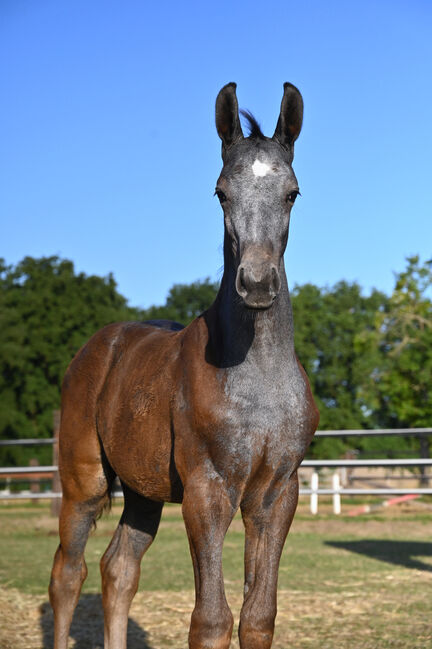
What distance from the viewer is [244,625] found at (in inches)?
130

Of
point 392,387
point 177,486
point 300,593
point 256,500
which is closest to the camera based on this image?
point 256,500

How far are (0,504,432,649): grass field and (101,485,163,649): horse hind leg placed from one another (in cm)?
100

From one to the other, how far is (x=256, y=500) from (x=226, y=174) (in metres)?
1.43

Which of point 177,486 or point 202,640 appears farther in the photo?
point 177,486

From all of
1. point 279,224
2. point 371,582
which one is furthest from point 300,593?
point 279,224

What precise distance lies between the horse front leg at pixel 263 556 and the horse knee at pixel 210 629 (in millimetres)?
163

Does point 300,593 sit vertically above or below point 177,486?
below

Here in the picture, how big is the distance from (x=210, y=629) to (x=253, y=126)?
220 centimetres

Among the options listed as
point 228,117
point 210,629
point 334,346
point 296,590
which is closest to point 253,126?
point 228,117

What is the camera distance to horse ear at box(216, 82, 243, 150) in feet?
11.2

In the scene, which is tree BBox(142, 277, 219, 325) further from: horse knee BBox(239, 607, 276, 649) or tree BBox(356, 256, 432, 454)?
horse knee BBox(239, 607, 276, 649)

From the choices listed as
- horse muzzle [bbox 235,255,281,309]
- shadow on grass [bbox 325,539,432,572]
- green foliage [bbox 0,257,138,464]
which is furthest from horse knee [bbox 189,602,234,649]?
green foliage [bbox 0,257,138,464]

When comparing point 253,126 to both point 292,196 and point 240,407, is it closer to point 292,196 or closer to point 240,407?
point 292,196

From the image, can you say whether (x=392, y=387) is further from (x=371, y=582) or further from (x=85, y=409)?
(x=85, y=409)
